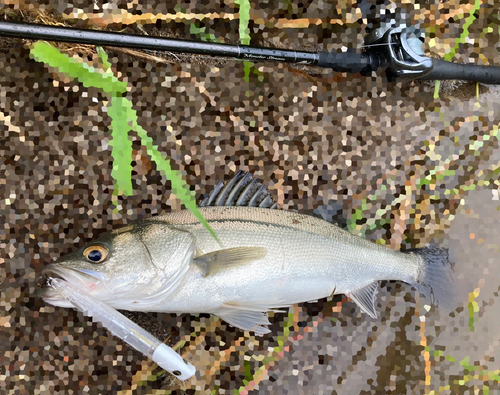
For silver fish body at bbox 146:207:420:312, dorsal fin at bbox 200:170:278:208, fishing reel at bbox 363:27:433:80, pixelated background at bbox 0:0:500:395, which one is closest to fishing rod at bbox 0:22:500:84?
fishing reel at bbox 363:27:433:80

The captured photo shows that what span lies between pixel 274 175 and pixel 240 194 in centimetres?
27

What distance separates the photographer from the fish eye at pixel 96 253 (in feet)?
5.08

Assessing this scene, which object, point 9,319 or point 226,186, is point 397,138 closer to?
point 226,186

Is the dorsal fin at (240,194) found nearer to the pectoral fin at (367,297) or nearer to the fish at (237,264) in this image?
the fish at (237,264)

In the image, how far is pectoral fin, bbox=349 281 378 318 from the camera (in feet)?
6.23

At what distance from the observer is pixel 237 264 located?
5.36ft

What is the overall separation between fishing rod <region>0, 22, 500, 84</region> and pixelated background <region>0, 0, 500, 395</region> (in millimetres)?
145

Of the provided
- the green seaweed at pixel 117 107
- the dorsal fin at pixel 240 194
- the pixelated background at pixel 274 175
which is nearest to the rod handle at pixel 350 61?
the pixelated background at pixel 274 175

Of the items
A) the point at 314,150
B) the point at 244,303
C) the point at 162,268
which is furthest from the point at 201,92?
the point at 244,303

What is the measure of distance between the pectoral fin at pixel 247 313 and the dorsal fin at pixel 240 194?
0.46 m

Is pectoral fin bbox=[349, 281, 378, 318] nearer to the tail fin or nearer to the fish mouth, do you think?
the tail fin

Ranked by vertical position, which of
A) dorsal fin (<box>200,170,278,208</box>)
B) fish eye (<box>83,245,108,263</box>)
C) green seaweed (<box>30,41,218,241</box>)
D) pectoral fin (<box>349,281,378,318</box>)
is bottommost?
pectoral fin (<box>349,281,378,318</box>)

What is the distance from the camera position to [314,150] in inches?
80.8

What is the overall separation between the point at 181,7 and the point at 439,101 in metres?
1.53
